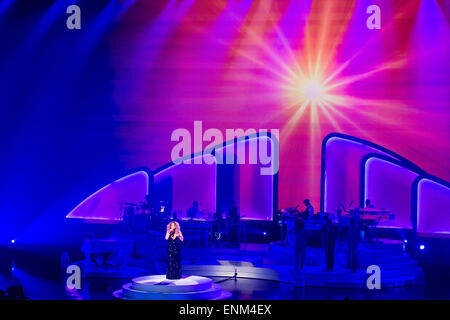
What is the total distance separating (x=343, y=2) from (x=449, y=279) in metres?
5.10

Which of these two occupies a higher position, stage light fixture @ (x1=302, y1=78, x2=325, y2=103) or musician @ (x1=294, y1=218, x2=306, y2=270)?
stage light fixture @ (x1=302, y1=78, x2=325, y2=103)

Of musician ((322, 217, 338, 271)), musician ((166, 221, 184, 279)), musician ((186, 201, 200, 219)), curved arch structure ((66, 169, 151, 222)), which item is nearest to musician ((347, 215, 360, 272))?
musician ((322, 217, 338, 271))

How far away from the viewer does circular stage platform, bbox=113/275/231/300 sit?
8.38 metres

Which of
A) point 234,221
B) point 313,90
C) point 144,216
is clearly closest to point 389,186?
point 313,90

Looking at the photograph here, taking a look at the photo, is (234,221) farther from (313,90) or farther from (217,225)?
(313,90)

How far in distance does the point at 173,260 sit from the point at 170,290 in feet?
1.71

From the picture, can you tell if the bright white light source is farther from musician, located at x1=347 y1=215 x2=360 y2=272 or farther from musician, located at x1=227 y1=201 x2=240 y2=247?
musician, located at x1=347 y1=215 x2=360 y2=272

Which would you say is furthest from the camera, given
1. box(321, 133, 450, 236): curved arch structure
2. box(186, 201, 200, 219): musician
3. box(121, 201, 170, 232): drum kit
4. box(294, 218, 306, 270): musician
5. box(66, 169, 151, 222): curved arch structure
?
box(66, 169, 151, 222): curved arch structure

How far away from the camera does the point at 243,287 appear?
9.59 meters

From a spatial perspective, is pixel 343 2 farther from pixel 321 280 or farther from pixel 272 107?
pixel 321 280

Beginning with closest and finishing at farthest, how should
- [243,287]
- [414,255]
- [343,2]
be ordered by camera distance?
[243,287], [414,255], [343,2]

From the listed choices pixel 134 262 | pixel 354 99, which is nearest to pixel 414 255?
pixel 354 99

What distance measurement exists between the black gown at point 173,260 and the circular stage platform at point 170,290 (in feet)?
0.28
